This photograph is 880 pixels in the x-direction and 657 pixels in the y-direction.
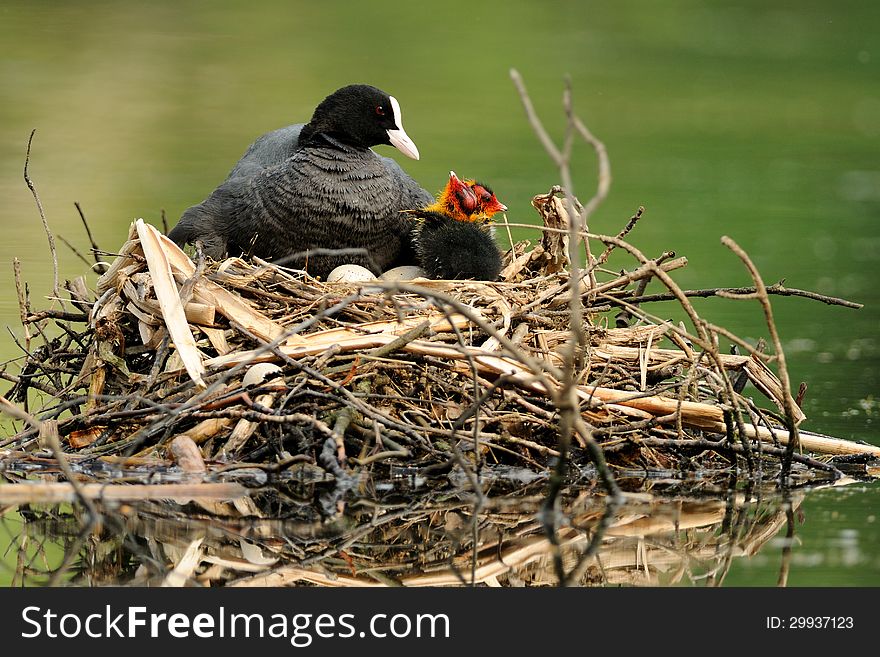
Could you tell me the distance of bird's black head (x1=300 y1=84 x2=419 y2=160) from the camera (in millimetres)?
5746

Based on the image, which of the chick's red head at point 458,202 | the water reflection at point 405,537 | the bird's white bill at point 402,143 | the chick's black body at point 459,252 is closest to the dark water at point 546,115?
the water reflection at point 405,537

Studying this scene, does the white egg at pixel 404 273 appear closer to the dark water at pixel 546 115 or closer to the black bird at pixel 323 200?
the black bird at pixel 323 200

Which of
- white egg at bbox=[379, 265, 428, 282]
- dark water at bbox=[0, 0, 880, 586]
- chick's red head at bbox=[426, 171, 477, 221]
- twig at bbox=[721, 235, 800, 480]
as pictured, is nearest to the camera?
twig at bbox=[721, 235, 800, 480]

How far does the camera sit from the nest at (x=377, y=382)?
4.37 m

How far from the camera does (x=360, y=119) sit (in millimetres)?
5781

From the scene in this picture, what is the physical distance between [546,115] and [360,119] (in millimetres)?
6163

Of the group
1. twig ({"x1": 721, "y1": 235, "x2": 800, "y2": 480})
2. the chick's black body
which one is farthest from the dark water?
the chick's black body

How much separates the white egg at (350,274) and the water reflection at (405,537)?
43.2 inches

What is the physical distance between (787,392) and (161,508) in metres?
1.76

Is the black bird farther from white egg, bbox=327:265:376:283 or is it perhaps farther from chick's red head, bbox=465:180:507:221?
A: chick's red head, bbox=465:180:507:221

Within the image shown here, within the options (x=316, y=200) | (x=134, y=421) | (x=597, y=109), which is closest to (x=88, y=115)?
(x=597, y=109)

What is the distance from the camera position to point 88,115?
39.4ft

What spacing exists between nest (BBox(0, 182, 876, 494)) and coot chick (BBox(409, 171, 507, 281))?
0.77 feet

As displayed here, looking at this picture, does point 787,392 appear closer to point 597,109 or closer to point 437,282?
point 437,282
